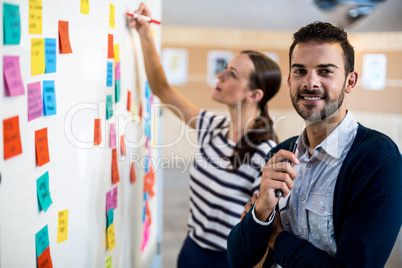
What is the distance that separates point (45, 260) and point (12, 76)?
1.50ft

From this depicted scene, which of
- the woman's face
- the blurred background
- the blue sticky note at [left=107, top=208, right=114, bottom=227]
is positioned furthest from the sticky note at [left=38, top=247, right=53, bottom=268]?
the blurred background

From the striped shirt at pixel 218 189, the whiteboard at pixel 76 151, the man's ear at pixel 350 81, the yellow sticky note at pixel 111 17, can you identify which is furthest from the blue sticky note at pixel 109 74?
the man's ear at pixel 350 81

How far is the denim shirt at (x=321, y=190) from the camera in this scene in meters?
1.04

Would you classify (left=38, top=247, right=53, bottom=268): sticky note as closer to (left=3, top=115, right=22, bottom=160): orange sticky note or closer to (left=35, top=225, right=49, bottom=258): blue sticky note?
(left=35, top=225, right=49, bottom=258): blue sticky note

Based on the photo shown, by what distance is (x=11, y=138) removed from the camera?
2.72 feet

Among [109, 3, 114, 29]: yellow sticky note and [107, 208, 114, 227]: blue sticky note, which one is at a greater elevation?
[109, 3, 114, 29]: yellow sticky note

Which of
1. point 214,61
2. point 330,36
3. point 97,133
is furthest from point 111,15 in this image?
point 214,61

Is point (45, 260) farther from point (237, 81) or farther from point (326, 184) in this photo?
point (237, 81)

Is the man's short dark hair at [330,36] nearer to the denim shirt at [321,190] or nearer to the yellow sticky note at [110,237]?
the denim shirt at [321,190]

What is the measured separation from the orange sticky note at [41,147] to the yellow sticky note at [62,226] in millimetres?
180

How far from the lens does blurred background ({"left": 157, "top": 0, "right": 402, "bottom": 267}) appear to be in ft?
17.5

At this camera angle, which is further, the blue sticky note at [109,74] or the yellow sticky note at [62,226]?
the blue sticky note at [109,74]

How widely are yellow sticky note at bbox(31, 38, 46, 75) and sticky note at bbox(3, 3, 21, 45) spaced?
2.5 inches

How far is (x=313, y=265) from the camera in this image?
3.29 feet
